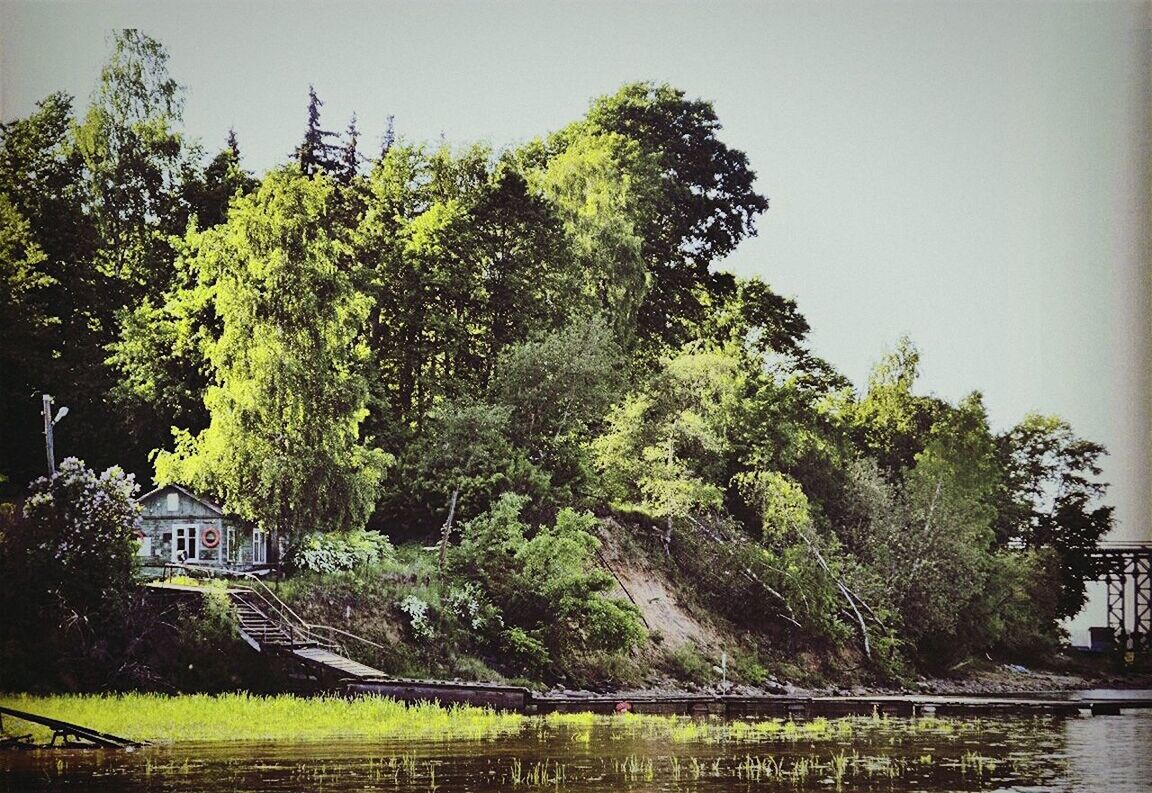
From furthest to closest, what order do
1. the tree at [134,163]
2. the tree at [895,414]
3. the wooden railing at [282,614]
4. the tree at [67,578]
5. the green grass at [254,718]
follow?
the tree at [895,414] < the tree at [134,163] < the wooden railing at [282,614] < the tree at [67,578] < the green grass at [254,718]

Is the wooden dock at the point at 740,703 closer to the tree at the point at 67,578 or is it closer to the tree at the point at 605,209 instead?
the tree at the point at 67,578

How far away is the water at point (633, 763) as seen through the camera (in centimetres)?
891

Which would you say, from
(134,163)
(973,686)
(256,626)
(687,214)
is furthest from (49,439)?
(973,686)

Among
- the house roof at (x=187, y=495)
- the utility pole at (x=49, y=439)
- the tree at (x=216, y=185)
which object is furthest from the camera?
the tree at (x=216, y=185)

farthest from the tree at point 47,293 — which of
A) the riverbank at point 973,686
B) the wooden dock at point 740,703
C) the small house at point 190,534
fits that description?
the riverbank at point 973,686

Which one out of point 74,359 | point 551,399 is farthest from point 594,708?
point 74,359

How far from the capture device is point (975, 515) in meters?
13.0

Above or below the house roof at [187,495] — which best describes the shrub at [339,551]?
below

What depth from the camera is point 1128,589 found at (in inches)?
494

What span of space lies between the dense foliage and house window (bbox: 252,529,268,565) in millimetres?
129

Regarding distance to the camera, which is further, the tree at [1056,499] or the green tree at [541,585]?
the tree at [1056,499]

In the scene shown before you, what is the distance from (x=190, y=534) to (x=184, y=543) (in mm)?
71

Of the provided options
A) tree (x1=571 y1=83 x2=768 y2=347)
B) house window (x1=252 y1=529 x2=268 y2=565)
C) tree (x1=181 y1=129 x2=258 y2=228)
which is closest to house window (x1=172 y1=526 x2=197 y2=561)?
house window (x1=252 y1=529 x2=268 y2=565)

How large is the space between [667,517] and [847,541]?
161 centimetres
